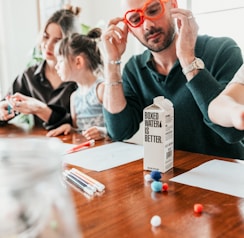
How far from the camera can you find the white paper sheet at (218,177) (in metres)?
0.67

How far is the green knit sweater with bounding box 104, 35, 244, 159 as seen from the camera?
110cm

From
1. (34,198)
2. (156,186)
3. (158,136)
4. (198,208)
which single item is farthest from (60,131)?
(34,198)

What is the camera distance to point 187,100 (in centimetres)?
113

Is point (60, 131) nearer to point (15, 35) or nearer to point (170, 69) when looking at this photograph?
point (170, 69)

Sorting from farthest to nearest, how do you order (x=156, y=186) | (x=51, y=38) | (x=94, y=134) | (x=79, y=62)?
1. (x=51, y=38)
2. (x=79, y=62)
3. (x=94, y=134)
4. (x=156, y=186)

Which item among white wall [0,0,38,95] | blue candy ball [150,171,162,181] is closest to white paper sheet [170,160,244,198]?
blue candy ball [150,171,162,181]

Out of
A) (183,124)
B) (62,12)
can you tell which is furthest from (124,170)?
(62,12)

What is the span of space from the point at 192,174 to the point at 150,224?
265 millimetres

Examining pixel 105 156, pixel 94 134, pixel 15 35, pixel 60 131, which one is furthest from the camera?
pixel 15 35

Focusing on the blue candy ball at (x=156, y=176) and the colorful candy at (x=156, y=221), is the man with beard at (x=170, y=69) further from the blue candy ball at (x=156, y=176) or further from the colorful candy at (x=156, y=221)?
the colorful candy at (x=156, y=221)

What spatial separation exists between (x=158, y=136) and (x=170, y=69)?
44cm

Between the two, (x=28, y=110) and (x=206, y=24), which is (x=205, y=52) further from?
(x=206, y=24)

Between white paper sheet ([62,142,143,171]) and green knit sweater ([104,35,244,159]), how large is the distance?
14 cm

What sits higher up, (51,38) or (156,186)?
(51,38)
